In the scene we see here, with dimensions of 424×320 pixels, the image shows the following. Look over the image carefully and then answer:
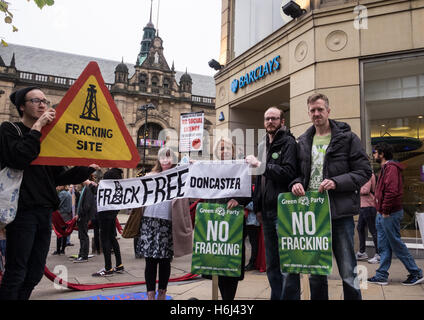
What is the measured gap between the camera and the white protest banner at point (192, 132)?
10.9 meters

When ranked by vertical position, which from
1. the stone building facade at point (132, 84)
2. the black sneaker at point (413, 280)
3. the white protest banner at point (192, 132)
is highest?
the stone building facade at point (132, 84)

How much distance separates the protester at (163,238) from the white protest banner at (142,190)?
16cm

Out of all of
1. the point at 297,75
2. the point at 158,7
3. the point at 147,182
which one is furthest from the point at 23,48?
the point at 147,182

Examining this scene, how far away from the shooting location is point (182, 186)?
12.1 ft

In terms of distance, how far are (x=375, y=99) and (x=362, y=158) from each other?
579 centimetres

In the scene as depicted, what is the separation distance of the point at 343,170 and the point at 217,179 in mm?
1343

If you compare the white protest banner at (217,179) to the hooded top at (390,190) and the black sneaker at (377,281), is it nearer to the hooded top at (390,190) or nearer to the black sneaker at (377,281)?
the hooded top at (390,190)

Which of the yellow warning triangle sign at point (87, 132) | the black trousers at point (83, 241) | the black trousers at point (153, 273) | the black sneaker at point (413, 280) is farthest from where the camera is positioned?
the black trousers at point (83, 241)

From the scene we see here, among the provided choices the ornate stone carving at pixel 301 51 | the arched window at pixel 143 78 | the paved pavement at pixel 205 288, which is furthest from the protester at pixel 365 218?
the arched window at pixel 143 78

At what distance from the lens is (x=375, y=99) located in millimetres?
8078

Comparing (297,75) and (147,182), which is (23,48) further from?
(147,182)

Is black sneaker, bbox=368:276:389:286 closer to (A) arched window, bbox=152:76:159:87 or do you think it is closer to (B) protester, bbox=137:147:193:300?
(B) protester, bbox=137:147:193:300

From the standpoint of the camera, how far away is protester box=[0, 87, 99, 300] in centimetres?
255

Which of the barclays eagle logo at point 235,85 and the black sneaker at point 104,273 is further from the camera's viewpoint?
the barclays eagle logo at point 235,85
